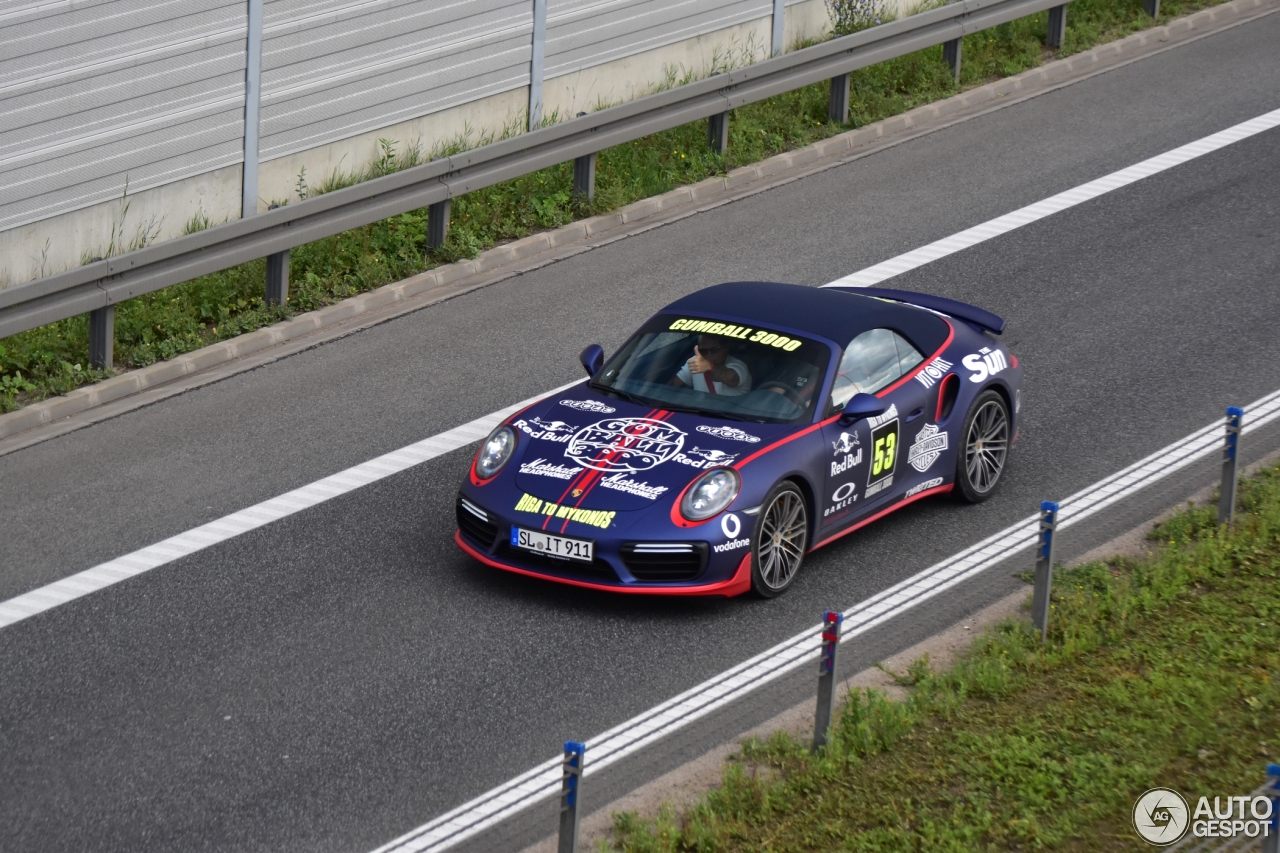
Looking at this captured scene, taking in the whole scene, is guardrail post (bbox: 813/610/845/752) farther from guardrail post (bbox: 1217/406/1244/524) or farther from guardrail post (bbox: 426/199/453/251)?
guardrail post (bbox: 426/199/453/251)

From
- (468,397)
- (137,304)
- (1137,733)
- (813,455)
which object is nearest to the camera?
(1137,733)

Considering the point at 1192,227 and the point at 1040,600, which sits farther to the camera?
the point at 1192,227

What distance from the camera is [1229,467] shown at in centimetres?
1055

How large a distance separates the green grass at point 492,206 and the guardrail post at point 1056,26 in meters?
0.12

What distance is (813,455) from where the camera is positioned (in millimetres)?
10234

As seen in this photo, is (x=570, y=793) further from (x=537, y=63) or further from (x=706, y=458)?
(x=537, y=63)

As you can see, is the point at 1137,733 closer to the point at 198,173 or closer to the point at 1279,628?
the point at 1279,628

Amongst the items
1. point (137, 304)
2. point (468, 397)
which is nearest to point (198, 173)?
point (137, 304)

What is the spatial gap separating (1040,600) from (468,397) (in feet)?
16.6

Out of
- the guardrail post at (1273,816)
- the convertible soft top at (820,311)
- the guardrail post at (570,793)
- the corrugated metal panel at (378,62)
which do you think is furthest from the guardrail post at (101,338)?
the guardrail post at (1273,816)

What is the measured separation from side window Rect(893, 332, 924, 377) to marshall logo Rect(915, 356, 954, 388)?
7 centimetres

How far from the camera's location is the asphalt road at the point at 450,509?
8.48m

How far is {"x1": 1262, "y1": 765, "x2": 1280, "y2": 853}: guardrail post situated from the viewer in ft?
21.1

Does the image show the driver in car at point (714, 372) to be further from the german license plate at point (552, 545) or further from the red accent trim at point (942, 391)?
the german license plate at point (552, 545)
